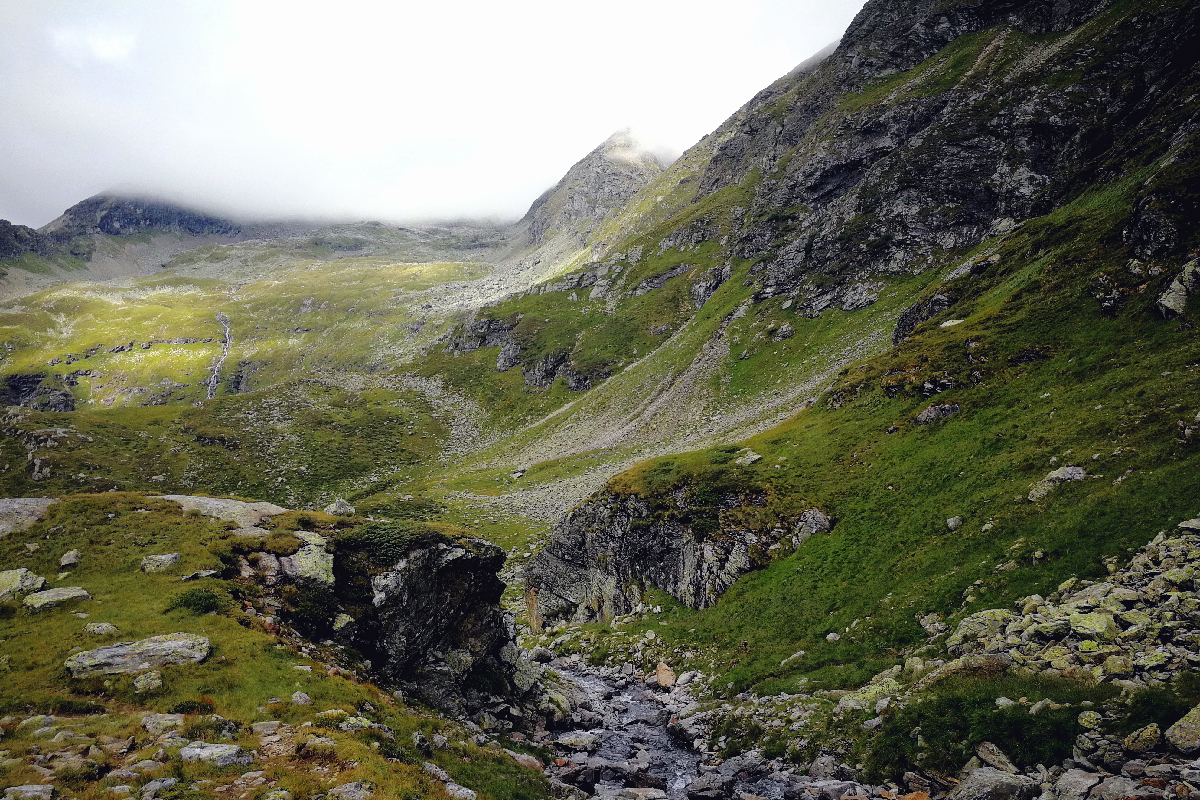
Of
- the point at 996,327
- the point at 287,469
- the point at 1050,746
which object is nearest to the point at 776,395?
the point at 996,327

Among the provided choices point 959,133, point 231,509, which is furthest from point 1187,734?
point 959,133

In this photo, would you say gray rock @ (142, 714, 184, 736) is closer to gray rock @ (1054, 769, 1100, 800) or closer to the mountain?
the mountain

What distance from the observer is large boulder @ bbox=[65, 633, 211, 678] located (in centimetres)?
1623

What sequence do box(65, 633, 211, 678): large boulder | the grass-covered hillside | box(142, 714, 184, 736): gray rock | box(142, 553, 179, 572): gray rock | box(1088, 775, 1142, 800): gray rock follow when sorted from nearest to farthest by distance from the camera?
box(1088, 775, 1142, 800): gray rock → the grass-covered hillside → box(142, 714, 184, 736): gray rock → box(65, 633, 211, 678): large boulder → box(142, 553, 179, 572): gray rock

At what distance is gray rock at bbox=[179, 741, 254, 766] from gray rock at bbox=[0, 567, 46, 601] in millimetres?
13129

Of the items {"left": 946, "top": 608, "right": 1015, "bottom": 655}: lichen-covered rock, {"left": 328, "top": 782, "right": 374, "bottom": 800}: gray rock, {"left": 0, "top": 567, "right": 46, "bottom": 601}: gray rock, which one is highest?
{"left": 0, "top": 567, "right": 46, "bottom": 601}: gray rock

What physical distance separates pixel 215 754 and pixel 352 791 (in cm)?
394

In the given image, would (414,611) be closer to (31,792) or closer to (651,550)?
→ (31,792)

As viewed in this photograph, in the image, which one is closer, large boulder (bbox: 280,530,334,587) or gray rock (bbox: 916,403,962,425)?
large boulder (bbox: 280,530,334,587)

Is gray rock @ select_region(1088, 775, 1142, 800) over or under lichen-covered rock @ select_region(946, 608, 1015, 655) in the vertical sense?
over

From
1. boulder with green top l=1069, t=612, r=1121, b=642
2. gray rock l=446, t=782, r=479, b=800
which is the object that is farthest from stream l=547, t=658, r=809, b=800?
boulder with green top l=1069, t=612, r=1121, b=642

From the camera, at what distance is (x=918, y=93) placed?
115062 mm

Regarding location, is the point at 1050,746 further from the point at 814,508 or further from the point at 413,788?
the point at 814,508

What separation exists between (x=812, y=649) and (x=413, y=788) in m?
20.0
